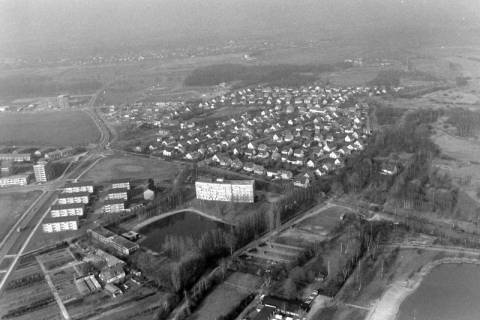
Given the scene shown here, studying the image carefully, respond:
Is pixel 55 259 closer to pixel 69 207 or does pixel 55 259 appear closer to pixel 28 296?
pixel 28 296

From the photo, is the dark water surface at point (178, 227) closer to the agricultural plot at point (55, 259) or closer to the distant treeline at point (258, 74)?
the agricultural plot at point (55, 259)

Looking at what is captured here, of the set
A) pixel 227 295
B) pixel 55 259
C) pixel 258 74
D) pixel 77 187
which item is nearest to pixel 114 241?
pixel 55 259

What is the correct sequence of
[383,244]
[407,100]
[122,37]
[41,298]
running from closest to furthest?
[41,298] → [383,244] → [407,100] → [122,37]

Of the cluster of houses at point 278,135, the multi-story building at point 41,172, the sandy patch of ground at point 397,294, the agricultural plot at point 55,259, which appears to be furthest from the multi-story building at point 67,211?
the sandy patch of ground at point 397,294

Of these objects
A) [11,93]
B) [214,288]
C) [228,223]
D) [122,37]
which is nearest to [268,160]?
[228,223]

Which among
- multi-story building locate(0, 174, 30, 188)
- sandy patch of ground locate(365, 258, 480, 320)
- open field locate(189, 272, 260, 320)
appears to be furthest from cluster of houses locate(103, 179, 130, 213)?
sandy patch of ground locate(365, 258, 480, 320)

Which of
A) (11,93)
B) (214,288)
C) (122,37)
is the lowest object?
(214,288)

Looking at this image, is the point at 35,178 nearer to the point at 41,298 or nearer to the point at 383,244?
the point at 41,298
